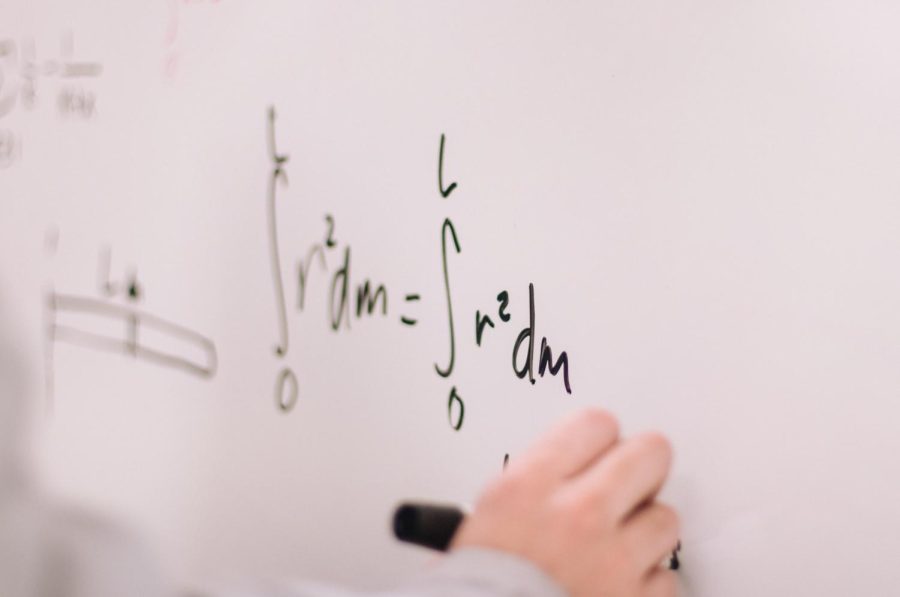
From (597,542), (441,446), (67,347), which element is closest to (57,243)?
(67,347)

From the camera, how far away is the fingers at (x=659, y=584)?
13.1 inches

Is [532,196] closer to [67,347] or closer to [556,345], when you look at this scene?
[556,345]

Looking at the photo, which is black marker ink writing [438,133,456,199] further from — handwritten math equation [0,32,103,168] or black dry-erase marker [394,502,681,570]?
handwritten math equation [0,32,103,168]

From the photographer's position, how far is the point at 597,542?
1.03 ft

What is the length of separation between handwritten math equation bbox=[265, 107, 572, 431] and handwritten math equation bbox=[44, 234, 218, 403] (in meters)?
0.08

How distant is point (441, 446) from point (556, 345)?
10 centimetres

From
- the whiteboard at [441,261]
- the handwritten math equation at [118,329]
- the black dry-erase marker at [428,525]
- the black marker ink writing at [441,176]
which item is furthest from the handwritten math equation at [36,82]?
the black dry-erase marker at [428,525]

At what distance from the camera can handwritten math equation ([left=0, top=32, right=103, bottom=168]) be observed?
62 centimetres

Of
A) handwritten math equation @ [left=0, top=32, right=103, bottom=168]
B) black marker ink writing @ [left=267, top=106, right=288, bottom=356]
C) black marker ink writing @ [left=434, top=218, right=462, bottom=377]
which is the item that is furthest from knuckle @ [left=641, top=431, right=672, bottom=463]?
handwritten math equation @ [left=0, top=32, right=103, bottom=168]

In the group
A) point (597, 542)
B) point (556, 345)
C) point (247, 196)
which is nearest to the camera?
point (597, 542)

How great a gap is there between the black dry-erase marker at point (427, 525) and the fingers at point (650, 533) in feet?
0.29

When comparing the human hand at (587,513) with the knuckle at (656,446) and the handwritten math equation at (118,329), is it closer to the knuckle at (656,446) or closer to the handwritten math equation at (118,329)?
the knuckle at (656,446)

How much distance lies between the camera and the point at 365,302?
A: 1.64 feet

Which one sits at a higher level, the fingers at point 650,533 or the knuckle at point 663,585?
the fingers at point 650,533
